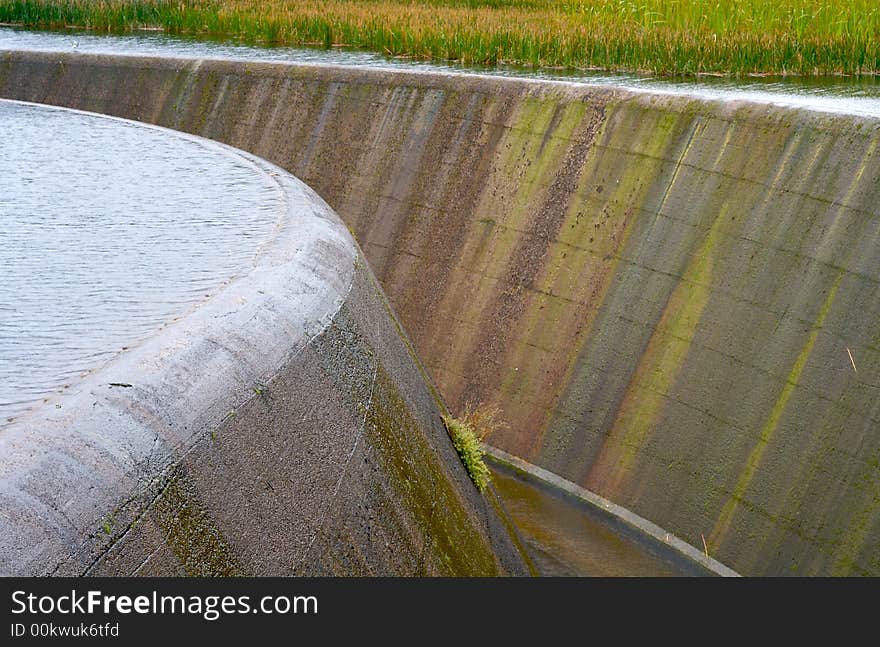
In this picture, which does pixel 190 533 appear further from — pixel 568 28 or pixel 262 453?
pixel 568 28

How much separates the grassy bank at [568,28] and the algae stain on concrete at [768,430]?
8.48 m

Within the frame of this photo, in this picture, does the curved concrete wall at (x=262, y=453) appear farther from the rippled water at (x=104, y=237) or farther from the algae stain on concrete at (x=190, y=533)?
the rippled water at (x=104, y=237)

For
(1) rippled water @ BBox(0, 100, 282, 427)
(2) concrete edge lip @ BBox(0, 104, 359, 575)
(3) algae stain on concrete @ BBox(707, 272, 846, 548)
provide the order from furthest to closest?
(3) algae stain on concrete @ BBox(707, 272, 846, 548) → (1) rippled water @ BBox(0, 100, 282, 427) → (2) concrete edge lip @ BBox(0, 104, 359, 575)

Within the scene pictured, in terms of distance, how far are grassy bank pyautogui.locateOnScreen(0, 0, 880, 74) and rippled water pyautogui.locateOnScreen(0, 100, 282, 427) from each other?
26.9 feet

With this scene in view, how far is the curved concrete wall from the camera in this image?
4484 millimetres

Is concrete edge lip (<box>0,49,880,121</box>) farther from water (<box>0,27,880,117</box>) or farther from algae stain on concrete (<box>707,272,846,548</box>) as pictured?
algae stain on concrete (<box>707,272,846,548</box>)

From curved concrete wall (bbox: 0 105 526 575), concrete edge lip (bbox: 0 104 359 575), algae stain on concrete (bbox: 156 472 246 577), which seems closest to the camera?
concrete edge lip (bbox: 0 104 359 575)

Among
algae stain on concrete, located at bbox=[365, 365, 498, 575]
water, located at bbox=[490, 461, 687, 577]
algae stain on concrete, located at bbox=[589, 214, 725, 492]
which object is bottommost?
water, located at bbox=[490, 461, 687, 577]

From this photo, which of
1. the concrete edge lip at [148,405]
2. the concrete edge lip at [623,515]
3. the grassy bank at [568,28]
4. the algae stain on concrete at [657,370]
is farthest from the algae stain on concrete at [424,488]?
the grassy bank at [568,28]

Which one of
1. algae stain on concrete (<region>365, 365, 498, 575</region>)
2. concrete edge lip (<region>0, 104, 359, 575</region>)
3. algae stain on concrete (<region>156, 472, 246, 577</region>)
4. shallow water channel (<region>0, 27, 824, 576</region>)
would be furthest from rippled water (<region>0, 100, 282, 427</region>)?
algae stain on concrete (<region>365, 365, 498, 575</region>)

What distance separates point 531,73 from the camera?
19.3 metres

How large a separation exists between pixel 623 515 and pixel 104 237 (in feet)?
16.7

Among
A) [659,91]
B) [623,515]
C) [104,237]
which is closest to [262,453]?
[104,237]
